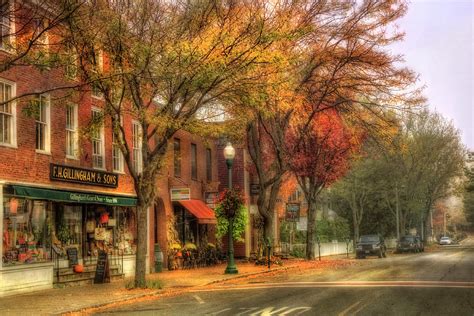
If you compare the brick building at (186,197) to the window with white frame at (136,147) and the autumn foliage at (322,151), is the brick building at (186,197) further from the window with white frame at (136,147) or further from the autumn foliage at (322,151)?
the autumn foliage at (322,151)

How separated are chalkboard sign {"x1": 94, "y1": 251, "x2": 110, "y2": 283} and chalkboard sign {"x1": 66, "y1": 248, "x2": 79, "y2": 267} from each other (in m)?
0.76

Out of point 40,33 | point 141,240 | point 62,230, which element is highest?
point 40,33

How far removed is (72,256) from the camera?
20625 millimetres

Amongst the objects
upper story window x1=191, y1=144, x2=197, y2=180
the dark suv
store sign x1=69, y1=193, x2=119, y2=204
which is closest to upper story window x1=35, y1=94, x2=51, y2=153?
store sign x1=69, y1=193, x2=119, y2=204

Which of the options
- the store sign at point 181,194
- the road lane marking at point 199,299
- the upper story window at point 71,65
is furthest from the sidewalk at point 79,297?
the upper story window at point 71,65

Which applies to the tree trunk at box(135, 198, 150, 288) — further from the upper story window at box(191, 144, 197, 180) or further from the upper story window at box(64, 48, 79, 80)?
the upper story window at box(191, 144, 197, 180)

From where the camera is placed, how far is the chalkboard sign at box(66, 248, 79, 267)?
20.5 m

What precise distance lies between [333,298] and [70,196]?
394 inches

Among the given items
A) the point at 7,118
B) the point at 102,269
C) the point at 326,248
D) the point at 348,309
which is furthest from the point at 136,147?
the point at 326,248

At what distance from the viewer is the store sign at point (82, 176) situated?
19595 millimetres

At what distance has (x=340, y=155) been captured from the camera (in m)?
33.9

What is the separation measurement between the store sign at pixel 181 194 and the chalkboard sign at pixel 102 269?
18.7 feet

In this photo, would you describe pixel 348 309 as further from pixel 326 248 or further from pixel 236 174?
pixel 326 248

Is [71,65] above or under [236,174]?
above
